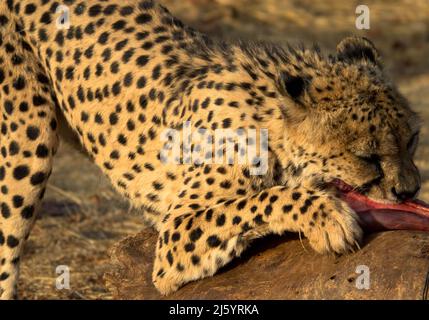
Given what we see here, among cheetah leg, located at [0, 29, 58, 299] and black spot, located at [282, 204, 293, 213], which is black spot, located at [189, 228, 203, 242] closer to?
black spot, located at [282, 204, 293, 213]

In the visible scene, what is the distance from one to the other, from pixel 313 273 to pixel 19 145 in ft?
6.54

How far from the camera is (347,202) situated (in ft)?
13.6

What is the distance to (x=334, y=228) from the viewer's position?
148 inches

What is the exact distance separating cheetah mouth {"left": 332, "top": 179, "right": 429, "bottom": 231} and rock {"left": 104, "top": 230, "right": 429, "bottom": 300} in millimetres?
90

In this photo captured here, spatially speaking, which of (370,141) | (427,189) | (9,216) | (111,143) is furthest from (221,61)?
(427,189)

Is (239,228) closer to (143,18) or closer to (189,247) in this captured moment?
(189,247)

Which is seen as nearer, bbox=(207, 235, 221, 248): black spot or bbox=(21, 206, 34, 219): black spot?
bbox=(207, 235, 221, 248): black spot

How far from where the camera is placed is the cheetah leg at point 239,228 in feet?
12.6

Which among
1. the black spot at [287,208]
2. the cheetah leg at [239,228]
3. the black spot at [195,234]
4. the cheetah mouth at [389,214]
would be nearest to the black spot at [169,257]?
the cheetah leg at [239,228]

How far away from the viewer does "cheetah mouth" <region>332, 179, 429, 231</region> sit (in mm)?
3898

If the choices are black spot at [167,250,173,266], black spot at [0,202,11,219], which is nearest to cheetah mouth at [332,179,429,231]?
black spot at [167,250,173,266]

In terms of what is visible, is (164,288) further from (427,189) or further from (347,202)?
(427,189)

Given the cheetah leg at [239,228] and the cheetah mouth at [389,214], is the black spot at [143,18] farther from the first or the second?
the cheetah mouth at [389,214]

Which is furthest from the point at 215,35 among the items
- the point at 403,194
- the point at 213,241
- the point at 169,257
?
the point at 403,194
